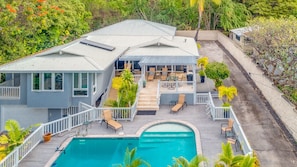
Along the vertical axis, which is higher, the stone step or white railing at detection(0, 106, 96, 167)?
the stone step

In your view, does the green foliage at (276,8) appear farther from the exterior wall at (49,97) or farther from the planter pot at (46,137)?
the planter pot at (46,137)

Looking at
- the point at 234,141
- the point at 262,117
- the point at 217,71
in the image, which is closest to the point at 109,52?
the point at 217,71

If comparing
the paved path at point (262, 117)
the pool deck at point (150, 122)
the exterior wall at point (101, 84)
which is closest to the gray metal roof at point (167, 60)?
the exterior wall at point (101, 84)

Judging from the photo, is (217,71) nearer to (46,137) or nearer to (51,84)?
(51,84)

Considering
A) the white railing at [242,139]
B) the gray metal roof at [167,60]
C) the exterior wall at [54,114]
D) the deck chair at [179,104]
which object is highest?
the gray metal roof at [167,60]

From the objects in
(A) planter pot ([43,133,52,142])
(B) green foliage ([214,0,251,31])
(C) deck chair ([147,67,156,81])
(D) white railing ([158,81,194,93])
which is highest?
(B) green foliage ([214,0,251,31])

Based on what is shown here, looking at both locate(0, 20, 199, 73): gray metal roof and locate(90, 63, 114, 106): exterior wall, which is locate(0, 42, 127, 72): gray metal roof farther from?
locate(90, 63, 114, 106): exterior wall

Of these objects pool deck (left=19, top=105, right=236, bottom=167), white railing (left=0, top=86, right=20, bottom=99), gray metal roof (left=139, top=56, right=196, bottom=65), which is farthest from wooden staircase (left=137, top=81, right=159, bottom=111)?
white railing (left=0, top=86, right=20, bottom=99)

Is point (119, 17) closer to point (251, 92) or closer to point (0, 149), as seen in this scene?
point (251, 92)
